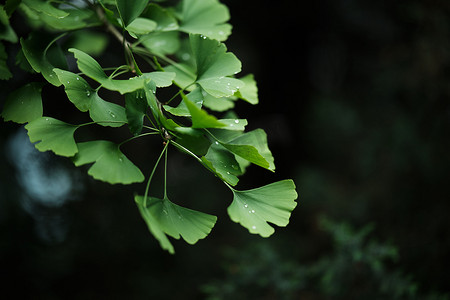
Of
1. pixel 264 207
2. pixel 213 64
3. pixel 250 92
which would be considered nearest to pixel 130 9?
pixel 213 64

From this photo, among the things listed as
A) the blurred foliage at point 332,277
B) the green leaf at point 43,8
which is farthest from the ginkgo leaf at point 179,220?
the blurred foliage at point 332,277

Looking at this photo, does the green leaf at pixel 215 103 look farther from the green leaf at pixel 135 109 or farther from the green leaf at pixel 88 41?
the green leaf at pixel 88 41

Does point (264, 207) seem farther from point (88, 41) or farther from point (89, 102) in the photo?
point (88, 41)

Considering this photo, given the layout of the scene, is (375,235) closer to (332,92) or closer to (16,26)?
(332,92)

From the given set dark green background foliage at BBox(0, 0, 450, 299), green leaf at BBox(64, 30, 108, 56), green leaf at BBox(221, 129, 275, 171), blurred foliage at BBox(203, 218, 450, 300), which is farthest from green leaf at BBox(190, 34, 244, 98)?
blurred foliage at BBox(203, 218, 450, 300)

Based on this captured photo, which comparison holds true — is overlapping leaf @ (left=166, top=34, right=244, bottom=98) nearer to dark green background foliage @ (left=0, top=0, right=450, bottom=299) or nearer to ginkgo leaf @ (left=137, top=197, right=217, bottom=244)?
ginkgo leaf @ (left=137, top=197, right=217, bottom=244)

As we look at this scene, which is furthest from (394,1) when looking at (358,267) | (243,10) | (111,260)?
(111,260)
